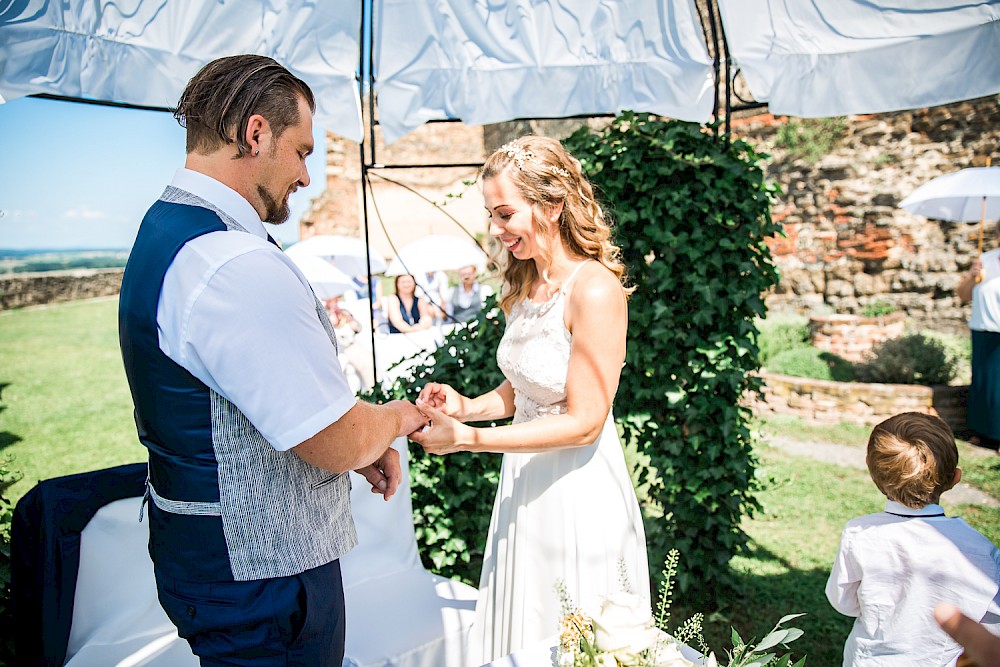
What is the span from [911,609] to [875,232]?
10.1m

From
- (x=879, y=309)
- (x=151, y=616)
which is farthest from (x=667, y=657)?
(x=879, y=309)

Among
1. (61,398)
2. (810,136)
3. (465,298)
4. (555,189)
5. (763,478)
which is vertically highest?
(810,136)

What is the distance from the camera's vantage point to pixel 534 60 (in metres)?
3.78

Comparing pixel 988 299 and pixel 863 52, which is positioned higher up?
pixel 863 52

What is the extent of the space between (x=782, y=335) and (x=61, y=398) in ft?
36.9

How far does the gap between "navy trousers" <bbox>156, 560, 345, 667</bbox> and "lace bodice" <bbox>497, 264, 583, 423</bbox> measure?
95 cm

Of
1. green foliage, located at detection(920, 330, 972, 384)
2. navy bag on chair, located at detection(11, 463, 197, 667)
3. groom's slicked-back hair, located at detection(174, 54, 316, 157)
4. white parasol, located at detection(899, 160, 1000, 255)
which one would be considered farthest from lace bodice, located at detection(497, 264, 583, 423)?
green foliage, located at detection(920, 330, 972, 384)

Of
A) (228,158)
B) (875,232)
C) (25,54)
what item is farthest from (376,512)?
(875,232)

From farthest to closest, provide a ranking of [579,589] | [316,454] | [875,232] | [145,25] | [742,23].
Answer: [875,232]
[742,23]
[145,25]
[579,589]
[316,454]

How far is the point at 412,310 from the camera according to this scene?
8.69m

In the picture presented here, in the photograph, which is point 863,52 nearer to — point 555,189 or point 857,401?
point 555,189

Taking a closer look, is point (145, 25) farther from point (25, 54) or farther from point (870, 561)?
point (870, 561)

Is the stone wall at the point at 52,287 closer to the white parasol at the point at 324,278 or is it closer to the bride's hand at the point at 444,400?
the white parasol at the point at 324,278

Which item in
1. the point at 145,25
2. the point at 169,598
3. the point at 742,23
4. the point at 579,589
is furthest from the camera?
the point at 742,23
